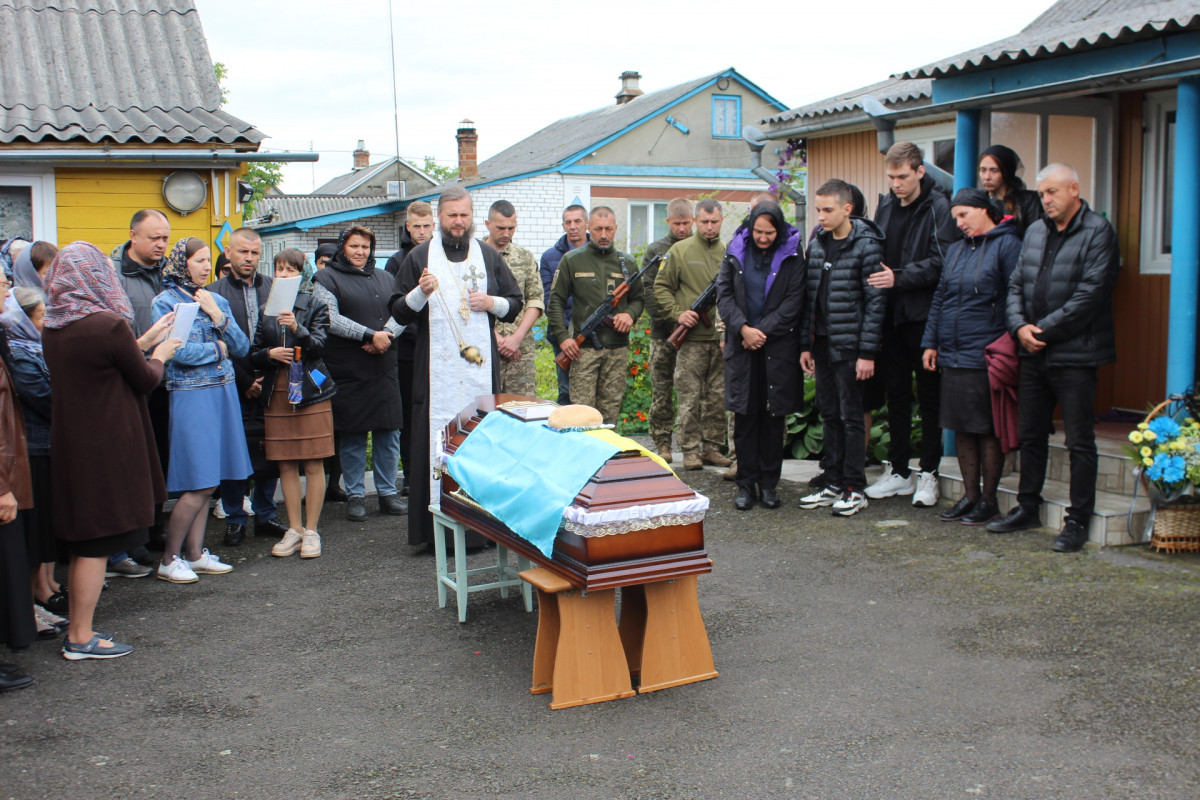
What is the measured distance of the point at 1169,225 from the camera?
7617mm

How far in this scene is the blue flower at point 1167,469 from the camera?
586 centimetres

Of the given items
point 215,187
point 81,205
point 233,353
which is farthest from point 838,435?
point 81,205

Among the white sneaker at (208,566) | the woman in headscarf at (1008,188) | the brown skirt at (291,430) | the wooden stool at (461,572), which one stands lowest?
the white sneaker at (208,566)

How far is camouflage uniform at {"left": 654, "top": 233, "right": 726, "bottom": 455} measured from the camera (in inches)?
342

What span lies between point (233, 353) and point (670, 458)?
4.14 meters

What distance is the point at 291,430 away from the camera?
658 centimetres

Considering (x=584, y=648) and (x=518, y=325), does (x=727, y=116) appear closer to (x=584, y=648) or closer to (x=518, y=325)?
(x=518, y=325)

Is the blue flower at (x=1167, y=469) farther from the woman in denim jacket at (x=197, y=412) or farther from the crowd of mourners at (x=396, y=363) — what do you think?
the woman in denim jacket at (x=197, y=412)

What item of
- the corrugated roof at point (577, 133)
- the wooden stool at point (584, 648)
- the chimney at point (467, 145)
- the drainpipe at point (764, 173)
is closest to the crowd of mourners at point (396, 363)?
the wooden stool at point (584, 648)

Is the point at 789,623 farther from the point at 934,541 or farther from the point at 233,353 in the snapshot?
the point at 233,353

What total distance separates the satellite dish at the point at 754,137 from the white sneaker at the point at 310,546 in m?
7.60

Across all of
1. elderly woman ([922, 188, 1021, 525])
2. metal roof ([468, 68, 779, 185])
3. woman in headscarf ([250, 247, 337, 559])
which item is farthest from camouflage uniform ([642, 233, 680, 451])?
metal roof ([468, 68, 779, 185])

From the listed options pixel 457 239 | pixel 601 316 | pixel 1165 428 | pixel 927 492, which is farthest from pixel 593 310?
pixel 1165 428

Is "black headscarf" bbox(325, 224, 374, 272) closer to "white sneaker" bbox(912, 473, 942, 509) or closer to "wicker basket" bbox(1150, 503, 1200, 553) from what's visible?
"white sneaker" bbox(912, 473, 942, 509)
